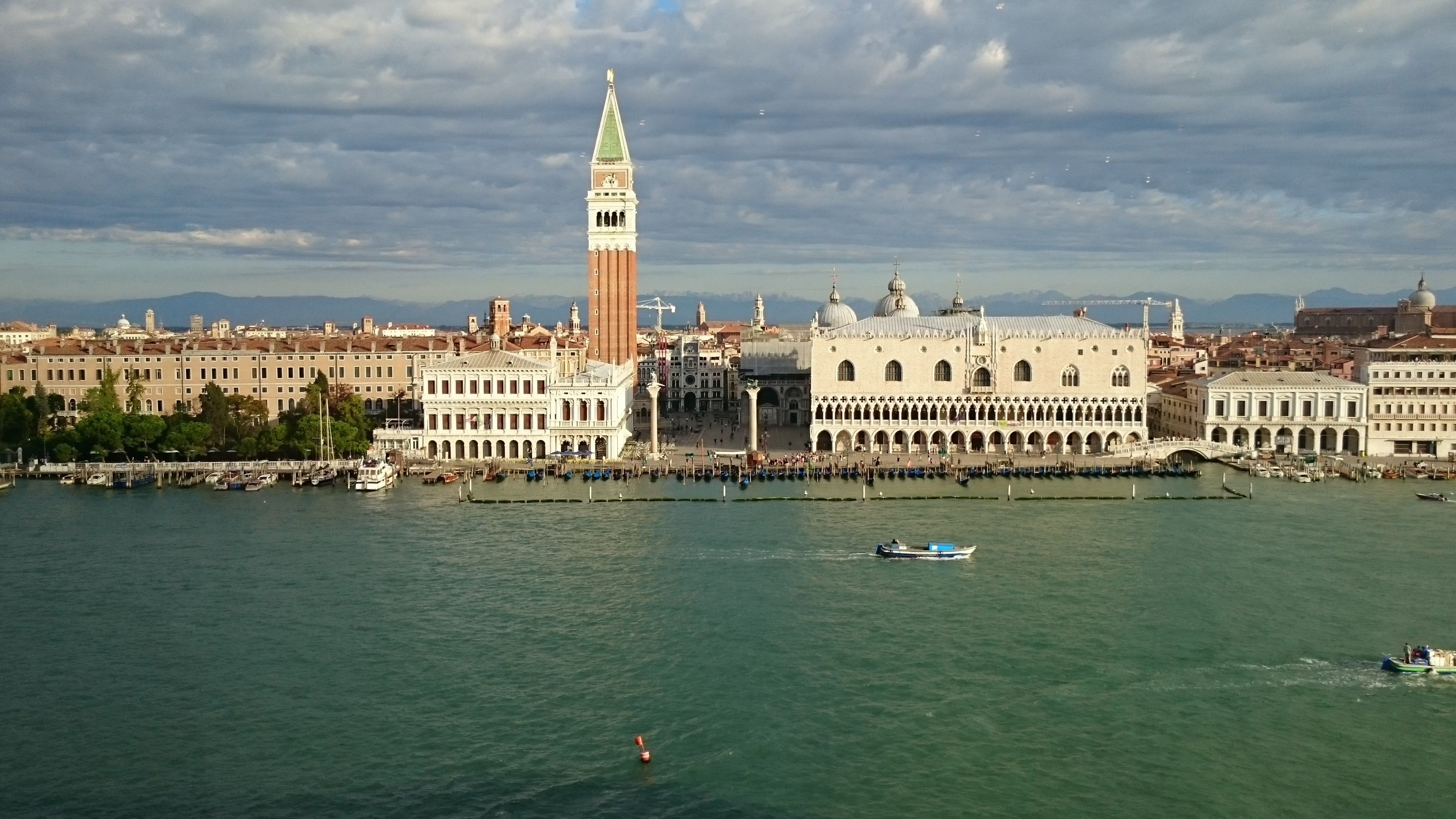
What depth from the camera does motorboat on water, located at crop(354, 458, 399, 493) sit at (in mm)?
31047

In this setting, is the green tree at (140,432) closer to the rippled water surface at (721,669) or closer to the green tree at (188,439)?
the green tree at (188,439)

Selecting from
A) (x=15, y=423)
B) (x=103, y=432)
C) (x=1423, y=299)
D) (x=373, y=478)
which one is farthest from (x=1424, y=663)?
(x=1423, y=299)

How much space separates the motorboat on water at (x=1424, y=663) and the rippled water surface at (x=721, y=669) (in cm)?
28

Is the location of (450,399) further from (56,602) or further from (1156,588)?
(1156,588)

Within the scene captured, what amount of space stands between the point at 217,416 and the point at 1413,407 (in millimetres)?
35160

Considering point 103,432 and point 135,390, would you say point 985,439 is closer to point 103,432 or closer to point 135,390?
point 103,432

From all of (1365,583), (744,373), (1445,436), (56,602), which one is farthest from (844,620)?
(744,373)

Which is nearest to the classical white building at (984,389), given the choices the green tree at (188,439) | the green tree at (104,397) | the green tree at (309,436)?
the green tree at (309,436)

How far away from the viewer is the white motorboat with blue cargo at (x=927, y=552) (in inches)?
874

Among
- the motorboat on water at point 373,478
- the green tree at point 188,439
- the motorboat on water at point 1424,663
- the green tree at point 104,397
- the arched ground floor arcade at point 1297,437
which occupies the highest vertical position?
the green tree at point 104,397

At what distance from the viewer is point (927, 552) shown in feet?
73.0

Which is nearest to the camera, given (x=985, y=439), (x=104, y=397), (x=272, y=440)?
(x=272, y=440)

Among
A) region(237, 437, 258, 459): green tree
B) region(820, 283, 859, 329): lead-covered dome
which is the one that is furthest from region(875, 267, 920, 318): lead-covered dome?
region(237, 437, 258, 459): green tree

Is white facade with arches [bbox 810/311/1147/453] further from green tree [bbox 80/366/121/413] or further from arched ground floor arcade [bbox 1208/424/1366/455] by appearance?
green tree [bbox 80/366/121/413]
